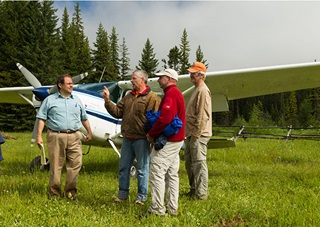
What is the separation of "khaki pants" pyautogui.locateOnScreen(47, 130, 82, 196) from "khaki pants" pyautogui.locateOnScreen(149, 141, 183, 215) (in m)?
1.25

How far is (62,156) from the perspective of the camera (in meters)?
3.96

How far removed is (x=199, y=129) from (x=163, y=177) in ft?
3.41

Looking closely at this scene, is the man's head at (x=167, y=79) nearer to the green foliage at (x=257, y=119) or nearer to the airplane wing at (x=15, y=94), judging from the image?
the airplane wing at (x=15, y=94)

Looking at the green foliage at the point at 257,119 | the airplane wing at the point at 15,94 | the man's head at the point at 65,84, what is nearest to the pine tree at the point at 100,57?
the green foliage at the point at 257,119

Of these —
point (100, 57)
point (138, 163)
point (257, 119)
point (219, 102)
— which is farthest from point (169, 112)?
point (100, 57)

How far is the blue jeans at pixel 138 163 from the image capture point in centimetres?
372

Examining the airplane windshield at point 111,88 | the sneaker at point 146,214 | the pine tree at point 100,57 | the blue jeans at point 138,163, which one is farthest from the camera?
the pine tree at point 100,57

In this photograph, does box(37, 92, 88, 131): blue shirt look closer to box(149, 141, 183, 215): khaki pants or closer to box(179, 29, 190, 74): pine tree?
box(149, 141, 183, 215): khaki pants

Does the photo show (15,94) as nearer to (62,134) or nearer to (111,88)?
(111,88)

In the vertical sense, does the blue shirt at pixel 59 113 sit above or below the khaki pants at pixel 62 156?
above

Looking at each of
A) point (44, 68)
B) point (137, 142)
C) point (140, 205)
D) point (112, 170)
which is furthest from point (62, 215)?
point (44, 68)

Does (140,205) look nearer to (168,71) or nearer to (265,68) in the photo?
(168,71)

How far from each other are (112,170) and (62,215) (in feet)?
12.9

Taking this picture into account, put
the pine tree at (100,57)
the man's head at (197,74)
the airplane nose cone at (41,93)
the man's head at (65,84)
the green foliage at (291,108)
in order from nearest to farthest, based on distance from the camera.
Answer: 1. the man's head at (65,84)
2. the man's head at (197,74)
3. the airplane nose cone at (41,93)
4. the pine tree at (100,57)
5. the green foliage at (291,108)
